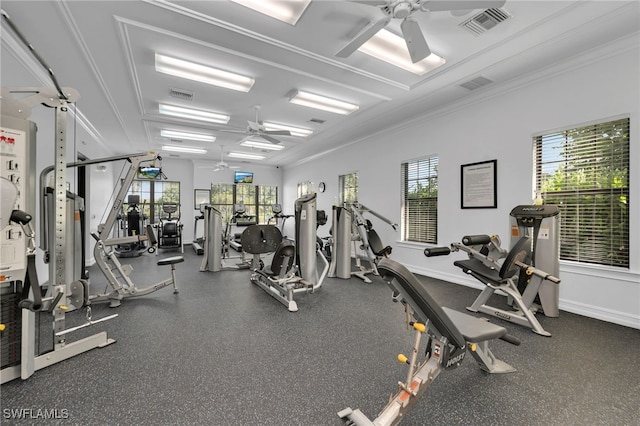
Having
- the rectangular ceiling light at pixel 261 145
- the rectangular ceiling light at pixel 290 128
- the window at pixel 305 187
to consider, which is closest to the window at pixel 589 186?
the rectangular ceiling light at pixel 290 128

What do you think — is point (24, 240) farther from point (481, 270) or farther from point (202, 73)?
point (481, 270)

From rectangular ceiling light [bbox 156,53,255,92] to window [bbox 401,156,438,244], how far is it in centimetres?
342

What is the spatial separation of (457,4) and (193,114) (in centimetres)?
469

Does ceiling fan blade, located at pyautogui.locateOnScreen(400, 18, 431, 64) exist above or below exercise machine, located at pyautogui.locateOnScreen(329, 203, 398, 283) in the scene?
above

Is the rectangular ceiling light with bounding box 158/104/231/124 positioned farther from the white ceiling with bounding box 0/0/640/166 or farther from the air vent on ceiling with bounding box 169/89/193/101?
the air vent on ceiling with bounding box 169/89/193/101

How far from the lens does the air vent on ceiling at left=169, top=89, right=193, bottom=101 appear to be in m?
4.21

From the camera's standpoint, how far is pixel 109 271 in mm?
3467

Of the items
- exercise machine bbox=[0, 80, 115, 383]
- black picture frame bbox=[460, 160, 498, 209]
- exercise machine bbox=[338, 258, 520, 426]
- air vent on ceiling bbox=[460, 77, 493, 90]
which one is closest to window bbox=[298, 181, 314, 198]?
black picture frame bbox=[460, 160, 498, 209]

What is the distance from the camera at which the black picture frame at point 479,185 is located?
13.4 ft

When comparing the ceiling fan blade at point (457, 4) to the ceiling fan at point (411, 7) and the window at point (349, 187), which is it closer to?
the ceiling fan at point (411, 7)

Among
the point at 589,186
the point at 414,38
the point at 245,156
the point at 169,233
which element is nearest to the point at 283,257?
the point at 414,38

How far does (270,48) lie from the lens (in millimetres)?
3133

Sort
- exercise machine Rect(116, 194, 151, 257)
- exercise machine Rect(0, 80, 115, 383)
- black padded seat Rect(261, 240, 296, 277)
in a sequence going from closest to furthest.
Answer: exercise machine Rect(0, 80, 115, 383)
black padded seat Rect(261, 240, 296, 277)
exercise machine Rect(116, 194, 151, 257)

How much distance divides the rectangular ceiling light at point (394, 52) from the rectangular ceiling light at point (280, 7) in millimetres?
837
